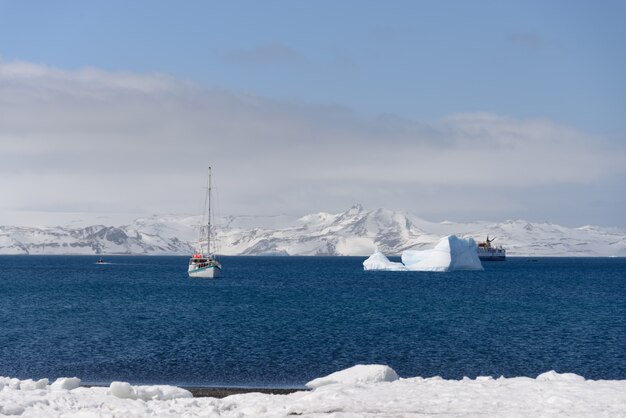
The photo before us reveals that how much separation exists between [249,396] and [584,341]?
93.0 feet

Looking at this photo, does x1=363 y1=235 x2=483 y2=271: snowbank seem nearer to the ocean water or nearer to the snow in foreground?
the ocean water

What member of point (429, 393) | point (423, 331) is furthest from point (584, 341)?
point (429, 393)

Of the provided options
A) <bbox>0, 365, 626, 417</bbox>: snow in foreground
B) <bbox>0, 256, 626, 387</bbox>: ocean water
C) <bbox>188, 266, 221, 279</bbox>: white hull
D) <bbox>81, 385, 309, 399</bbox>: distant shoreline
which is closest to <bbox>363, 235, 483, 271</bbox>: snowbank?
<bbox>188, 266, 221, 279</bbox>: white hull

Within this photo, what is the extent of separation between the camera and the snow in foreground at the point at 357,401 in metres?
20.0

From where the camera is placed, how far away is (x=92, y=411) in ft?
66.0

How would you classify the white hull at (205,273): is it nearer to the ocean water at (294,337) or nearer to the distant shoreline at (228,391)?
the ocean water at (294,337)

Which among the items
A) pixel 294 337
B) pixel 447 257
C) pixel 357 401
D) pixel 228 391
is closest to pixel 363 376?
pixel 357 401

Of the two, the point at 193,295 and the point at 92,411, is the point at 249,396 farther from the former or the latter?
the point at 193,295

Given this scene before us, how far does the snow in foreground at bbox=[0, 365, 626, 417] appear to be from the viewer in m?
20.0

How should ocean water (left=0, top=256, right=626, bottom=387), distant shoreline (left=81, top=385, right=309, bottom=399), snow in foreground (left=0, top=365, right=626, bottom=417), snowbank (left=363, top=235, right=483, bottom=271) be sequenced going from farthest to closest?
snowbank (left=363, top=235, right=483, bottom=271)
ocean water (left=0, top=256, right=626, bottom=387)
distant shoreline (left=81, top=385, right=309, bottom=399)
snow in foreground (left=0, top=365, right=626, bottom=417)

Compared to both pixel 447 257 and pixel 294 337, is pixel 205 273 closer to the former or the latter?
pixel 447 257

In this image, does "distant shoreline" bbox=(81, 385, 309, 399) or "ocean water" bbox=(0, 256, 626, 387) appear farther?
"ocean water" bbox=(0, 256, 626, 387)

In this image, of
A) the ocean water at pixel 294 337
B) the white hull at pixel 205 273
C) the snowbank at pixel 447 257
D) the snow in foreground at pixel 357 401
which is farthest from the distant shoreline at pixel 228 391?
the snowbank at pixel 447 257

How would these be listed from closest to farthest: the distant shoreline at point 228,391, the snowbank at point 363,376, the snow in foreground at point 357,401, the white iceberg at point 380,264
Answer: the snow in foreground at point 357,401, the snowbank at point 363,376, the distant shoreline at point 228,391, the white iceberg at point 380,264
